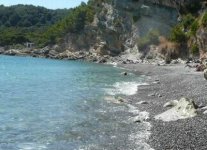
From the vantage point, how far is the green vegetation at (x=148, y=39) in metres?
117

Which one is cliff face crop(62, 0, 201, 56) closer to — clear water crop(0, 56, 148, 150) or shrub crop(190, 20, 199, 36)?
shrub crop(190, 20, 199, 36)

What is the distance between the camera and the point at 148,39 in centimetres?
11844

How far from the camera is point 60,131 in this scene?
25.3 metres

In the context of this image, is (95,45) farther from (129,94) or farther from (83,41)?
(129,94)

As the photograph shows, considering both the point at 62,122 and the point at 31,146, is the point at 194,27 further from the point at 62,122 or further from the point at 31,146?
the point at 31,146

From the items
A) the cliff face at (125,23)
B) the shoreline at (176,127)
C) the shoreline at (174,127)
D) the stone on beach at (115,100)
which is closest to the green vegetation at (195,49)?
the cliff face at (125,23)

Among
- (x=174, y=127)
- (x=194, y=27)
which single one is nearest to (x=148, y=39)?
(x=194, y=27)

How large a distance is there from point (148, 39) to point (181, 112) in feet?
303

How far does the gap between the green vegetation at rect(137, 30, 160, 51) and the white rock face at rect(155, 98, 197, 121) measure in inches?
3526

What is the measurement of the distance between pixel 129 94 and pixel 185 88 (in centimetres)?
541

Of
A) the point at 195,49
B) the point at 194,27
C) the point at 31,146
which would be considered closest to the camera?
the point at 31,146

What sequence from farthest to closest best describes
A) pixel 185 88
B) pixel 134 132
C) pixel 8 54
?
1. pixel 8 54
2. pixel 185 88
3. pixel 134 132

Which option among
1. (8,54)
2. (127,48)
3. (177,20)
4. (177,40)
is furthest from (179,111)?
(8,54)

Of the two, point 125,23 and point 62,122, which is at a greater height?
point 125,23
